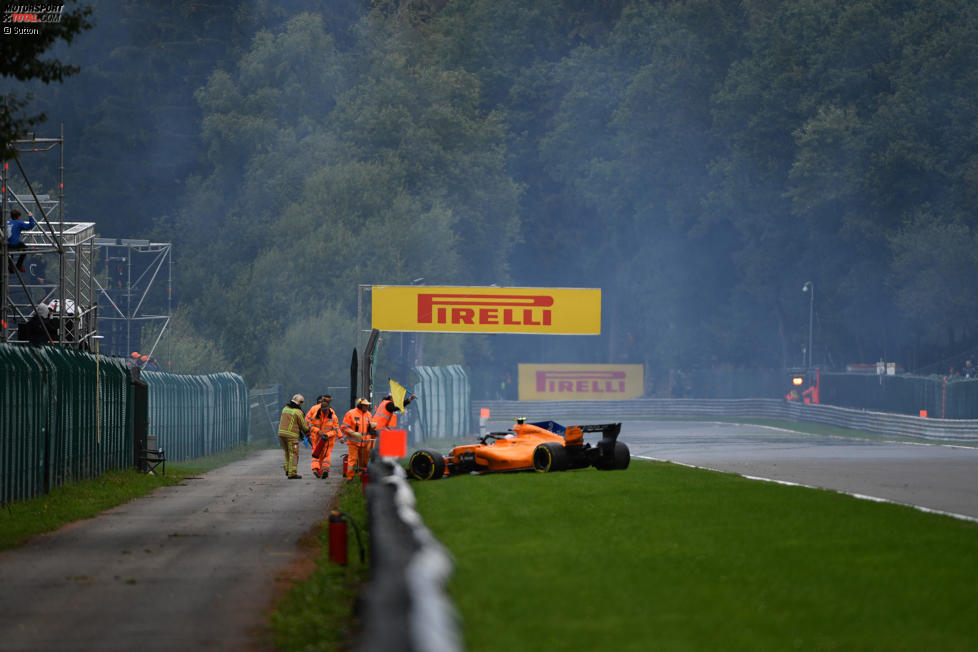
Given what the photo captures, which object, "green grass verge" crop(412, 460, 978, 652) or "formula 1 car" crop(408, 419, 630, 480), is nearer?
"green grass verge" crop(412, 460, 978, 652)

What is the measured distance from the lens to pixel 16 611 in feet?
35.3

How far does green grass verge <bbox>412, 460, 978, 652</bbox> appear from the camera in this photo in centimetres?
877

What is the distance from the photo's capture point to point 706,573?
1139 cm

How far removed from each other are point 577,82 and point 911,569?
9488cm

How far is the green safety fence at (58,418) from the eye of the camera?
827 inches

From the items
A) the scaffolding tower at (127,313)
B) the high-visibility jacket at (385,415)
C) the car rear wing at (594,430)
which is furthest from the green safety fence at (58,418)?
the scaffolding tower at (127,313)

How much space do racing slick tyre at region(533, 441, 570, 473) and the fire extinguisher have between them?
11.9 m

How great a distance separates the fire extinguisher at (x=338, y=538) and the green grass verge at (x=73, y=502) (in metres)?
4.17

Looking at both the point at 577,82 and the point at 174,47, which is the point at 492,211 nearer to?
the point at 577,82

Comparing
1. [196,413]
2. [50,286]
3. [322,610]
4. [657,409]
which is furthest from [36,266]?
[657,409]

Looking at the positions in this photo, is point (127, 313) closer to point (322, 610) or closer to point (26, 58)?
point (26, 58)

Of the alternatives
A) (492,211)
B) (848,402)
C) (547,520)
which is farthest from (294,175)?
(547,520)

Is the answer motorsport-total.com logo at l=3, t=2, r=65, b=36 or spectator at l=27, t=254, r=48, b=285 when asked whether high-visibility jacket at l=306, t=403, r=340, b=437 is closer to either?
motorsport-total.com logo at l=3, t=2, r=65, b=36

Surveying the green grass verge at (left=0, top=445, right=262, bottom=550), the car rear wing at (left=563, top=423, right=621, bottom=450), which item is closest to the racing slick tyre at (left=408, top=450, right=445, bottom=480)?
the car rear wing at (left=563, top=423, right=621, bottom=450)
